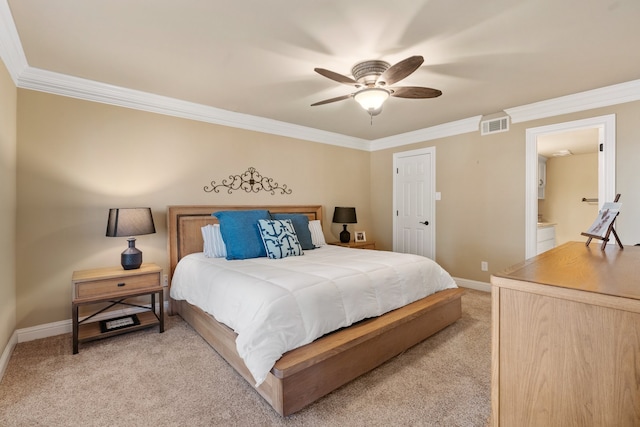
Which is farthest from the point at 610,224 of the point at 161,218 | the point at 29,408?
the point at 161,218

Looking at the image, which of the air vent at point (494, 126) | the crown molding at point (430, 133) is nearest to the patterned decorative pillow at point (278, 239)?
the crown molding at point (430, 133)

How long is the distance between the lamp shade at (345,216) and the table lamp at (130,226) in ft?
8.63

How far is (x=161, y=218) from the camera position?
330 centimetres

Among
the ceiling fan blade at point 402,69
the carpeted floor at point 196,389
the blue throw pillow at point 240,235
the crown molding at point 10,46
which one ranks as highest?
the crown molding at point 10,46

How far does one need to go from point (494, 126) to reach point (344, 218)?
93.3 inches

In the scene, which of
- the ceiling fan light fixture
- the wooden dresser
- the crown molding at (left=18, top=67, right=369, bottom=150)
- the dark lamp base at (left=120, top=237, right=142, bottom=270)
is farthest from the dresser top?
the crown molding at (left=18, top=67, right=369, bottom=150)

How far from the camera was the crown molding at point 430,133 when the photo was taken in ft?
13.5

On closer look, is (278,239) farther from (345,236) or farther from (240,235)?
(345,236)

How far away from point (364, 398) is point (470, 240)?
10.2ft

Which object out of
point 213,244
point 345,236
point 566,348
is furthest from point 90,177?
point 566,348

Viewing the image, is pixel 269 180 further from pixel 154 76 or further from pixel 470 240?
pixel 470 240

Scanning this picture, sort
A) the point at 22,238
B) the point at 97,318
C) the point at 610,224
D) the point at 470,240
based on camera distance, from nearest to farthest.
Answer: the point at 610,224 < the point at 22,238 < the point at 97,318 < the point at 470,240

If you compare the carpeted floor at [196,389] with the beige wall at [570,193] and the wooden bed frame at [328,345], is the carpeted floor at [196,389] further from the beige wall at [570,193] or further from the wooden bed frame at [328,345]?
the beige wall at [570,193]

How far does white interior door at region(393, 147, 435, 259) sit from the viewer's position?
4.62 metres
